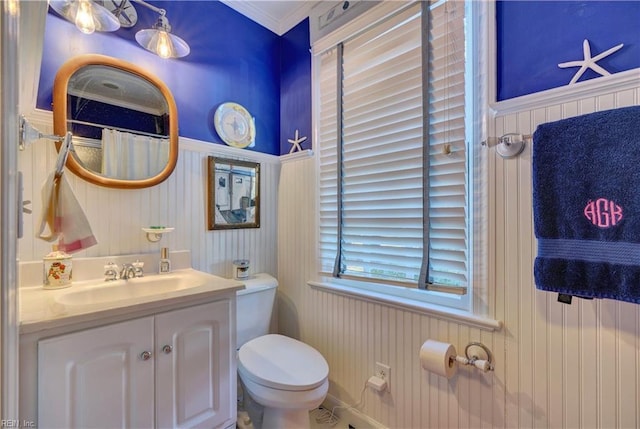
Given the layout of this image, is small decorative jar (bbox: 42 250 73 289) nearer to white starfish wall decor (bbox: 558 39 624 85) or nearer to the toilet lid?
the toilet lid

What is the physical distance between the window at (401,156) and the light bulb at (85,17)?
1.12m

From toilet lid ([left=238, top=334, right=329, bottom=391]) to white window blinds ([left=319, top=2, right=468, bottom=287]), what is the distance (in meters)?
0.46

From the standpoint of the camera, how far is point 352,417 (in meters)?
1.53

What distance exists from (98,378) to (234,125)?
1.41 meters

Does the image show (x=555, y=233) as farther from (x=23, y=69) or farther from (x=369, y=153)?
(x=23, y=69)

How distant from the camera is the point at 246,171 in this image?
1822 millimetres

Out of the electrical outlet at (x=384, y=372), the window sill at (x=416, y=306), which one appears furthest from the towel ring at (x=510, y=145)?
the electrical outlet at (x=384, y=372)

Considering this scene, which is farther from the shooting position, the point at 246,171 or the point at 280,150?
the point at 280,150

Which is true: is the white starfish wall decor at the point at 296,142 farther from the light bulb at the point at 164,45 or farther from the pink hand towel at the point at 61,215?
the pink hand towel at the point at 61,215

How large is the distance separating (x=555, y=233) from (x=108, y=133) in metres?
1.85

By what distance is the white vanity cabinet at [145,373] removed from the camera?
2.65ft

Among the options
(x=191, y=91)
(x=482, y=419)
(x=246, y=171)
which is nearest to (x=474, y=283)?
(x=482, y=419)

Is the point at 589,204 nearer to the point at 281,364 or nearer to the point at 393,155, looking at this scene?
the point at 393,155

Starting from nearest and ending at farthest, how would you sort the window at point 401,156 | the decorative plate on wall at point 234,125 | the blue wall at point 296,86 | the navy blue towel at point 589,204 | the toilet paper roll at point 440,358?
the navy blue towel at point 589,204 → the toilet paper roll at point 440,358 → the window at point 401,156 → the decorative plate on wall at point 234,125 → the blue wall at point 296,86
